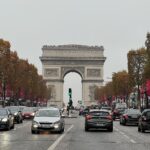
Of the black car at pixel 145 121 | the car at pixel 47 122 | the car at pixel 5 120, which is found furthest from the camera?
the car at pixel 5 120

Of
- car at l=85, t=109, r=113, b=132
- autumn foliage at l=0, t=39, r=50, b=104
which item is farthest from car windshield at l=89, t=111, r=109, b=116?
autumn foliage at l=0, t=39, r=50, b=104

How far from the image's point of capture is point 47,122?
124 ft

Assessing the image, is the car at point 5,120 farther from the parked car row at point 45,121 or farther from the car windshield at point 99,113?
the car windshield at point 99,113

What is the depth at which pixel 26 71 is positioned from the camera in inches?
4806

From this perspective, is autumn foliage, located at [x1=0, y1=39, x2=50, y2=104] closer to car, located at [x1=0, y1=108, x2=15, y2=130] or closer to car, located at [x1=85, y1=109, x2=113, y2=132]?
car, located at [x1=0, y1=108, x2=15, y2=130]

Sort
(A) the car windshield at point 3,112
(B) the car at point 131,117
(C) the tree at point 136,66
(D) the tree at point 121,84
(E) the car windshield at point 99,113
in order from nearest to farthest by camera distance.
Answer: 1. (E) the car windshield at point 99,113
2. (A) the car windshield at point 3,112
3. (B) the car at point 131,117
4. (C) the tree at point 136,66
5. (D) the tree at point 121,84

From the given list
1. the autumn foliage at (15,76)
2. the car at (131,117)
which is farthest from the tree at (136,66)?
the car at (131,117)

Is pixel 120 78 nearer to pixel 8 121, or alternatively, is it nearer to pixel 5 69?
pixel 5 69

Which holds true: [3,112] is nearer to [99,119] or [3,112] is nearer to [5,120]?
[5,120]

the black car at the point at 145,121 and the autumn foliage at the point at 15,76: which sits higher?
the autumn foliage at the point at 15,76

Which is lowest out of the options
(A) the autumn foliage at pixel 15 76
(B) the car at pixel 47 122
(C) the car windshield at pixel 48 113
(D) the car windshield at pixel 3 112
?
(B) the car at pixel 47 122

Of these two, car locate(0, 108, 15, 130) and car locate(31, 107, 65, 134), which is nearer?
car locate(31, 107, 65, 134)

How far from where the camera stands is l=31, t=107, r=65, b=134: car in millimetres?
37875

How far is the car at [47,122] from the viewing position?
37.9m
